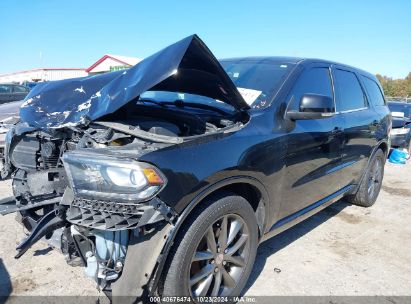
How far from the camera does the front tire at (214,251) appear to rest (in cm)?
206

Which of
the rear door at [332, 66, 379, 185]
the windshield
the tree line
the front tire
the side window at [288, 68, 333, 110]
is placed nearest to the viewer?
the front tire

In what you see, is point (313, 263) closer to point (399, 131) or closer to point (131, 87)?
point (131, 87)

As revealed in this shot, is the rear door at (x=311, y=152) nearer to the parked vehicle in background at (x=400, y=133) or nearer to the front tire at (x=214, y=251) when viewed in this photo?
the front tire at (x=214, y=251)

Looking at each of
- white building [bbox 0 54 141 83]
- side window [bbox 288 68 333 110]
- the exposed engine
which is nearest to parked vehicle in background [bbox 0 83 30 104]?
the exposed engine

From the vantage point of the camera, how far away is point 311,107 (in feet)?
9.09

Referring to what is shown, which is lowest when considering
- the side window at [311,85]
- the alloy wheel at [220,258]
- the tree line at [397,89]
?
the tree line at [397,89]

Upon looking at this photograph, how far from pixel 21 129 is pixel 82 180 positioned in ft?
3.85

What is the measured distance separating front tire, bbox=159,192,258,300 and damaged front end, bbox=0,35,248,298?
15cm

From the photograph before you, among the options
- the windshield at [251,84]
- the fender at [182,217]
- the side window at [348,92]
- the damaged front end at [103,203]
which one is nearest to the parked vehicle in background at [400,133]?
the side window at [348,92]

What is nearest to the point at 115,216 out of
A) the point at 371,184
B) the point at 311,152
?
the point at 311,152

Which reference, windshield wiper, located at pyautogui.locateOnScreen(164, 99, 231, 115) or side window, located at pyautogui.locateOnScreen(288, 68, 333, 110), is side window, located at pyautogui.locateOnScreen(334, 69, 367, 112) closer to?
side window, located at pyautogui.locateOnScreen(288, 68, 333, 110)

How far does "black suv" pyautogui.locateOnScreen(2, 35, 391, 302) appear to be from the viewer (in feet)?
6.37

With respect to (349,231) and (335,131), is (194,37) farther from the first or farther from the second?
(349,231)

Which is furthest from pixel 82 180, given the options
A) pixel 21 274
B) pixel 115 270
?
pixel 21 274
